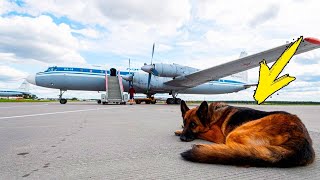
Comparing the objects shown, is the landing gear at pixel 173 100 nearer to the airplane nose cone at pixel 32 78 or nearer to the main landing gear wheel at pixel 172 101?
Result: the main landing gear wheel at pixel 172 101

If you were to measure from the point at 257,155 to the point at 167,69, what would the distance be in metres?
21.1

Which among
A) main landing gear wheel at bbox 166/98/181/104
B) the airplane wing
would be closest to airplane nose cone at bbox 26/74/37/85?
the airplane wing

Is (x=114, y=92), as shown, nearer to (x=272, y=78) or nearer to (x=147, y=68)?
(x=147, y=68)

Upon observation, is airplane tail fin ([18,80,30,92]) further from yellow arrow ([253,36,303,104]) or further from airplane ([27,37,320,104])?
yellow arrow ([253,36,303,104])

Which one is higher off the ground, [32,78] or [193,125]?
[32,78]

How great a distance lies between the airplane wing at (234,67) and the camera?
16891mm

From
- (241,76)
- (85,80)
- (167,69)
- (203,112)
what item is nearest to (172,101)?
(167,69)

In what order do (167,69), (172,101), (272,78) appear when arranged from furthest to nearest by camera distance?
(172,101) → (167,69) → (272,78)

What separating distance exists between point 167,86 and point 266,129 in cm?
2318

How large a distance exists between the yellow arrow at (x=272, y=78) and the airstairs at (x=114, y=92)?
19.7 metres

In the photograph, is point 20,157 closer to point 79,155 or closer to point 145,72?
point 79,155

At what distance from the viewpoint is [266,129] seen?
2.38 meters

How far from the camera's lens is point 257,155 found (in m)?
2.08

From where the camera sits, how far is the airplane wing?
1689cm
